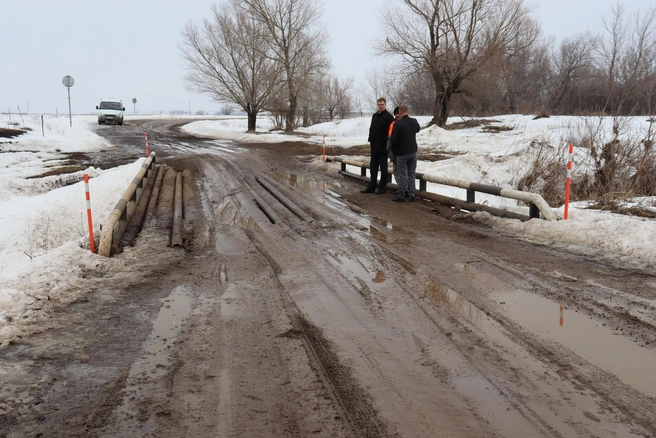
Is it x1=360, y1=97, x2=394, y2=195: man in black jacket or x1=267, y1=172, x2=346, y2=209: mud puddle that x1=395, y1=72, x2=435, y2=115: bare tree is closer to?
x1=267, y1=172, x2=346, y2=209: mud puddle

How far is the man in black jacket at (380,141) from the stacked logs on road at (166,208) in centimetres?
437

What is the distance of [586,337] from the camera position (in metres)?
4.43

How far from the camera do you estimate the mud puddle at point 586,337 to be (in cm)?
383

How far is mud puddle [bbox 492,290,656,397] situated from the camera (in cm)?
383

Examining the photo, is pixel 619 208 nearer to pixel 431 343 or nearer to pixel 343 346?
pixel 431 343

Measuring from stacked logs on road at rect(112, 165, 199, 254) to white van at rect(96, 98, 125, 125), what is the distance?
33.9 meters

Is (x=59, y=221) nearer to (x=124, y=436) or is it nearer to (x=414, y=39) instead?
(x=124, y=436)

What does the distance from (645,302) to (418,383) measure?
3005 millimetres

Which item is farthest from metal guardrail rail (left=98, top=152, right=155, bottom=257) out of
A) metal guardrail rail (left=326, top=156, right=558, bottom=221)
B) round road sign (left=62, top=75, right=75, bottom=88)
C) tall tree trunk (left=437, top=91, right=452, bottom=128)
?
tall tree trunk (left=437, top=91, right=452, bottom=128)

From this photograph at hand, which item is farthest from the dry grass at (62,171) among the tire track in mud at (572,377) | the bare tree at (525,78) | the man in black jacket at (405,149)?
the bare tree at (525,78)

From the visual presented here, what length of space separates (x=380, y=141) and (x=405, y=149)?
125cm

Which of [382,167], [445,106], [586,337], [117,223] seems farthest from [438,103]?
[586,337]

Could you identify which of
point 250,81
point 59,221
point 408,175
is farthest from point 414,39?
point 59,221

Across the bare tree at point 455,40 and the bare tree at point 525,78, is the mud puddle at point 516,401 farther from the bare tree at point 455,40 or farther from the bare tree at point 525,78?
the bare tree at point 525,78
